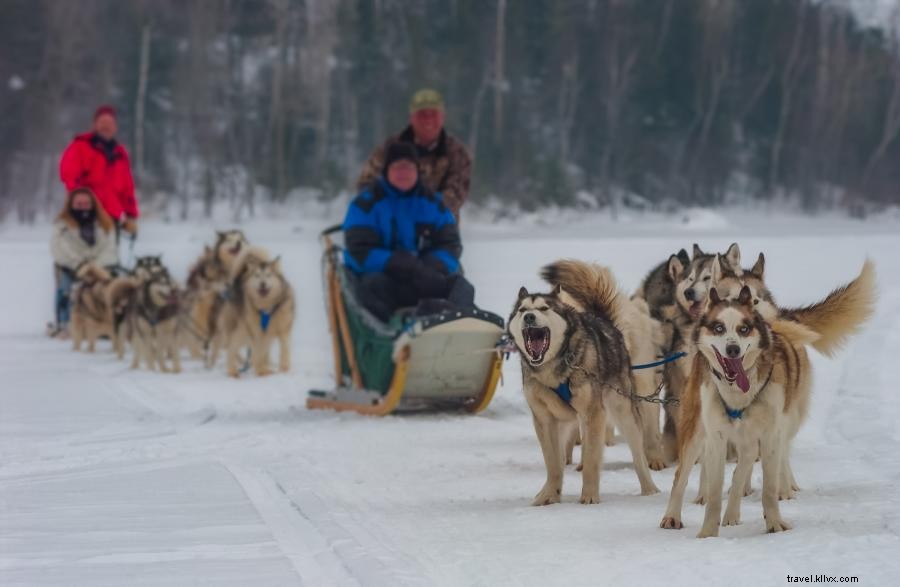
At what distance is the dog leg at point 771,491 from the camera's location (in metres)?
3.84

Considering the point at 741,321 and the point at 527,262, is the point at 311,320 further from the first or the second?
the point at 741,321

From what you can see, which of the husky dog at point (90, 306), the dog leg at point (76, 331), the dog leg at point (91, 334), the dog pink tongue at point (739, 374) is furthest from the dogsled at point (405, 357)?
the dog leg at point (76, 331)

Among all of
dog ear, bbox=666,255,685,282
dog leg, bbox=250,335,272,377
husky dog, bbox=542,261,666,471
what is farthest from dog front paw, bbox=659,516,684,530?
dog leg, bbox=250,335,272,377

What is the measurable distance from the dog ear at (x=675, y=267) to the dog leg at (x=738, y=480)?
1604 mm

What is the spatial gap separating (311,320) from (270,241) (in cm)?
812

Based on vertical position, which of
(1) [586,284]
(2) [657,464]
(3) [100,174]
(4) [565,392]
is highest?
(3) [100,174]

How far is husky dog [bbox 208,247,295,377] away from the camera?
362 inches

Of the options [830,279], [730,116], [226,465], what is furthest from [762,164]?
[226,465]

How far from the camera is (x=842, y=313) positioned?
4578mm

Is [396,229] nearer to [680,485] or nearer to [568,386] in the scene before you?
[568,386]

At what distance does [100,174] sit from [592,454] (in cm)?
818

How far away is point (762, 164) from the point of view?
2792 centimetres

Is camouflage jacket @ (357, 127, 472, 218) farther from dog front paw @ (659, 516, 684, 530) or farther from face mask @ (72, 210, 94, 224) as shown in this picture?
face mask @ (72, 210, 94, 224)

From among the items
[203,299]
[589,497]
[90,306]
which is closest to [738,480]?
[589,497]
